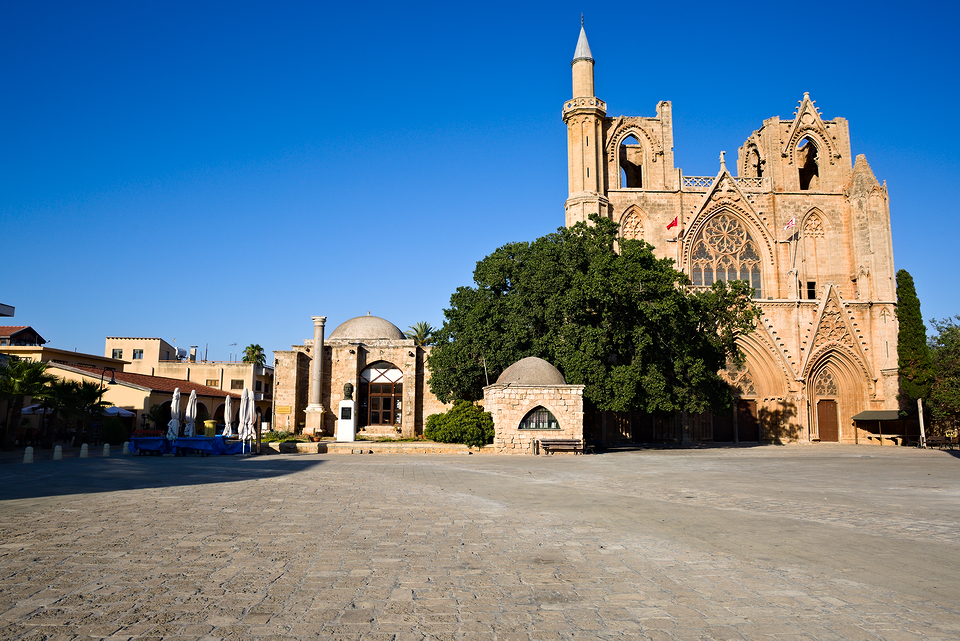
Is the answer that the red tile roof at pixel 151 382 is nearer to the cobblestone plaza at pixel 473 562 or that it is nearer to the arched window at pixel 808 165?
the cobblestone plaza at pixel 473 562

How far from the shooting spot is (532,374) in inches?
1029

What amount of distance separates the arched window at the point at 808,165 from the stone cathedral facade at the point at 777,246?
0.24 metres

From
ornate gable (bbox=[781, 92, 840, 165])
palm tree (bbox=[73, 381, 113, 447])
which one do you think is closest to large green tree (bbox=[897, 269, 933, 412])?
ornate gable (bbox=[781, 92, 840, 165])

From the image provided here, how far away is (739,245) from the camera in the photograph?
144 feet

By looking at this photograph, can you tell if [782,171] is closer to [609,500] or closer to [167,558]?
[609,500]

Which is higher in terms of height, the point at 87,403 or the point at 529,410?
the point at 87,403

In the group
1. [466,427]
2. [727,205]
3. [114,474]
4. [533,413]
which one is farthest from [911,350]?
[114,474]

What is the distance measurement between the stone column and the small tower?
17.5 metres

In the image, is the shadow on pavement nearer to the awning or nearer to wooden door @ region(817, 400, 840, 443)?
wooden door @ region(817, 400, 840, 443)

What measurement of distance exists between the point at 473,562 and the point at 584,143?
39.3 meters

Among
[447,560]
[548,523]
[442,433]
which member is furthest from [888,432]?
[447,560]

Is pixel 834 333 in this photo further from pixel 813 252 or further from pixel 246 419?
pixel 246 419

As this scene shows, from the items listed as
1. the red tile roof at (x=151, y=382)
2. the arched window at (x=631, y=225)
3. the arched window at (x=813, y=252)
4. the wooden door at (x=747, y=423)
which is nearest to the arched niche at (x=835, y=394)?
the wooden door at (x=747, y=423)

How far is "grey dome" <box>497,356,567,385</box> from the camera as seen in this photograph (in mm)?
25938
